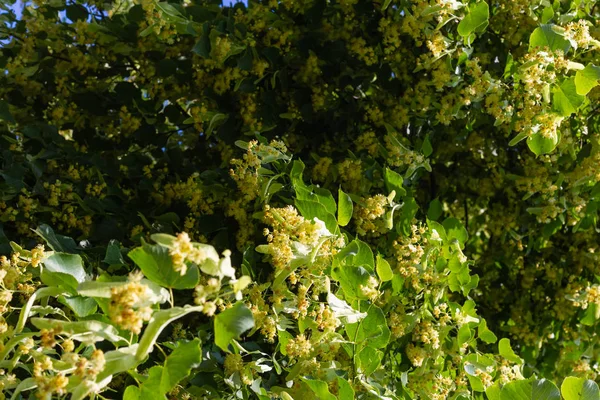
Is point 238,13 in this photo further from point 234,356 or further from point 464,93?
point 234,356

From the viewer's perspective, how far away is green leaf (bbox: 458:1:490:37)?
5.34 feet

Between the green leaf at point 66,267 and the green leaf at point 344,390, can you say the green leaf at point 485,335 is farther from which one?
the green leaf at point 66,267

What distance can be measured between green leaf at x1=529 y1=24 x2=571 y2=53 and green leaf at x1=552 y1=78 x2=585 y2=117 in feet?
0.29

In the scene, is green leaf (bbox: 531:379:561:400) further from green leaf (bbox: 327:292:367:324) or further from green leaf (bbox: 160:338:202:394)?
green leaf (bbox: 160:338:202:394)

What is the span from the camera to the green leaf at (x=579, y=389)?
125cm

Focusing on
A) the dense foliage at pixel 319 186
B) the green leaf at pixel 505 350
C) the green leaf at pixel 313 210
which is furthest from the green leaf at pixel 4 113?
the green leaf at pixel 505 350

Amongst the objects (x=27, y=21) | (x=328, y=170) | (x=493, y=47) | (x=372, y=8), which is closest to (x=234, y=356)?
(x=328, y=170)

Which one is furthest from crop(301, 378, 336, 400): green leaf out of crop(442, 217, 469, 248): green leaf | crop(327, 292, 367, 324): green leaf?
crop(442, 217, 469, 248): green leaf

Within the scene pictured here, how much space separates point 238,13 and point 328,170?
563 millimetres

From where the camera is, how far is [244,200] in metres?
1.77

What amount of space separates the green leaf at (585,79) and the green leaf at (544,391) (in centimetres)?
70

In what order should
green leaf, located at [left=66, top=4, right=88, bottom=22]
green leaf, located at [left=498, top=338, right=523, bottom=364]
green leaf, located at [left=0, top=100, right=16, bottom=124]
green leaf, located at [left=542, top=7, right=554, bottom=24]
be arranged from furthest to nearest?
green leaf, located at [left=66, top=4, right=88, bottom=22], green leaf, located at [left=0, top=100, right=16, bottom=124], green leaf, located at [left=542, top=7, right=554, bottom=24], green leaf, located at [left=498, top=338, right=523, bottom=364]

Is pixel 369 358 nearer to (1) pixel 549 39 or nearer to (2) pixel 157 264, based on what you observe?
(2) pixel 157 264

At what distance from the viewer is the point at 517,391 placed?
1.28 meters
